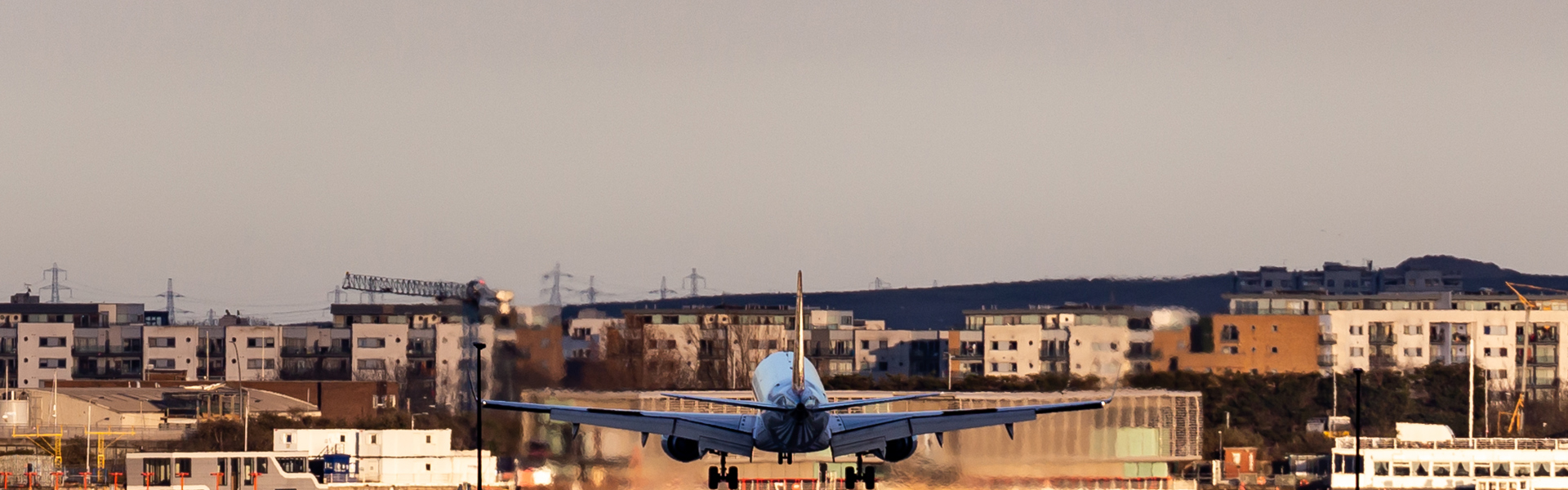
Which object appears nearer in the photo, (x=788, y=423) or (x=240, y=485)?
(x=788, y=423)

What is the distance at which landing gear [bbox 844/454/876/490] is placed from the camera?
9169 centimetres

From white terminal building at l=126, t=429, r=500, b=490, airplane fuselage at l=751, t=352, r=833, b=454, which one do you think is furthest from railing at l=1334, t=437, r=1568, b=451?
airplane fuselage at l=751, t=352, r=833, b=454

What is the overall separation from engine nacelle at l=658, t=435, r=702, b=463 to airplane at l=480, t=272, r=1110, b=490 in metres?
0.03

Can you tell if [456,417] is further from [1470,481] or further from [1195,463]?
[1470,481]

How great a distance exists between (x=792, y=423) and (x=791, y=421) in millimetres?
62

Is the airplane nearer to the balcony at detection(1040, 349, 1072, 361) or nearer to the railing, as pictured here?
the railing

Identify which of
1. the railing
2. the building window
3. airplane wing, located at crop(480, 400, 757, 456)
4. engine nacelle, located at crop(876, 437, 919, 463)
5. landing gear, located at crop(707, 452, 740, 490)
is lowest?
the railing

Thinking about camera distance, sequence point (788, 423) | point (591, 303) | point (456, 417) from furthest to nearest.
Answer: point (591, 303) < point (456, 417) < point (788, 423)

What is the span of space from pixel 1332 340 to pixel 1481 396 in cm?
1431

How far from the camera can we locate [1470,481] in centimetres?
12225

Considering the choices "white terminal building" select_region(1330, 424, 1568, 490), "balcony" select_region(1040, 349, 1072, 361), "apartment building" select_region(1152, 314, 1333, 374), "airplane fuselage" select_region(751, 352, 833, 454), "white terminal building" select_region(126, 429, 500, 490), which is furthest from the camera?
"balcony" select_region(1040, 349, 1072, 361)

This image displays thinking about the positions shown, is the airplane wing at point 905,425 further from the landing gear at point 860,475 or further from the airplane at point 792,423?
the landing gear at point 860,475

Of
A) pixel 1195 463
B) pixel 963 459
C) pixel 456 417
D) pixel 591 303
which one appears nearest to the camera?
pixel 963 459

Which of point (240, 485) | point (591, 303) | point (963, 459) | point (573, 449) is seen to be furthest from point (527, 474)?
point (591, 303)
